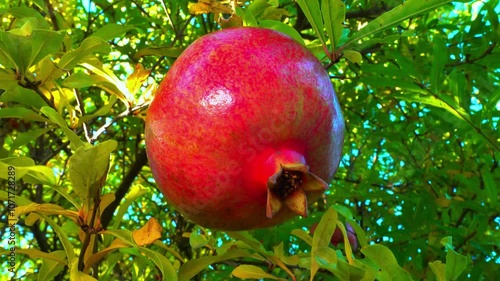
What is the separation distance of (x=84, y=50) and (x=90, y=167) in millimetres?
272

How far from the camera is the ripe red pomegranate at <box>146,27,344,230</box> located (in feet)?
2.61

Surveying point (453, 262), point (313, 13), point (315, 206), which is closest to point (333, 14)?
point (313, 13)

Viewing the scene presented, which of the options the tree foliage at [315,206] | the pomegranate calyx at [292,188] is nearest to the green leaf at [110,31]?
the tree foliage at [315,206]

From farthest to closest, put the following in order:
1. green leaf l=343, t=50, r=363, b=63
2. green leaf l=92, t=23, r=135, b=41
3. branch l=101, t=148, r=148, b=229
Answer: branch l=101, t=148, r=148, b=229 → green leaf l=92, t=23, r=135, b=41 → green leaf l=343, t=50, r=363, b=63

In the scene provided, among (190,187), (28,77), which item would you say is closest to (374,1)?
(28,77)

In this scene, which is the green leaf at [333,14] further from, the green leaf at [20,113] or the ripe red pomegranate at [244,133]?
the green leaf at [20,113]

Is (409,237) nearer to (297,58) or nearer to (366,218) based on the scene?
(366,218)

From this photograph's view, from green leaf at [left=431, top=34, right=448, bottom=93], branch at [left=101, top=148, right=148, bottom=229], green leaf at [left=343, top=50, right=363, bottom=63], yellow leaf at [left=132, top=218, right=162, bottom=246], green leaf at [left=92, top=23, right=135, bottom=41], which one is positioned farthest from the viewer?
branch at [left=101, top=148, right=148, bottom=229]

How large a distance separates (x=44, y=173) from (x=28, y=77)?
34cm

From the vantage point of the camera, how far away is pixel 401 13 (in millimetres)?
991

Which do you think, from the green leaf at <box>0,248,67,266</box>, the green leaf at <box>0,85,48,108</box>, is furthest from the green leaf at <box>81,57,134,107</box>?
the green leaf at <box>0,248,67,266</box>

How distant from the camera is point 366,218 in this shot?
7.71ft

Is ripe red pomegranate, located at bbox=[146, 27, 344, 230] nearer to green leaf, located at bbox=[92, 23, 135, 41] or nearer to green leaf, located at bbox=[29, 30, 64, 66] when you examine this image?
green leaf, located at bbox=[29, 30, 64, 66]

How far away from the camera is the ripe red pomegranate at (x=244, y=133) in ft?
2.61
